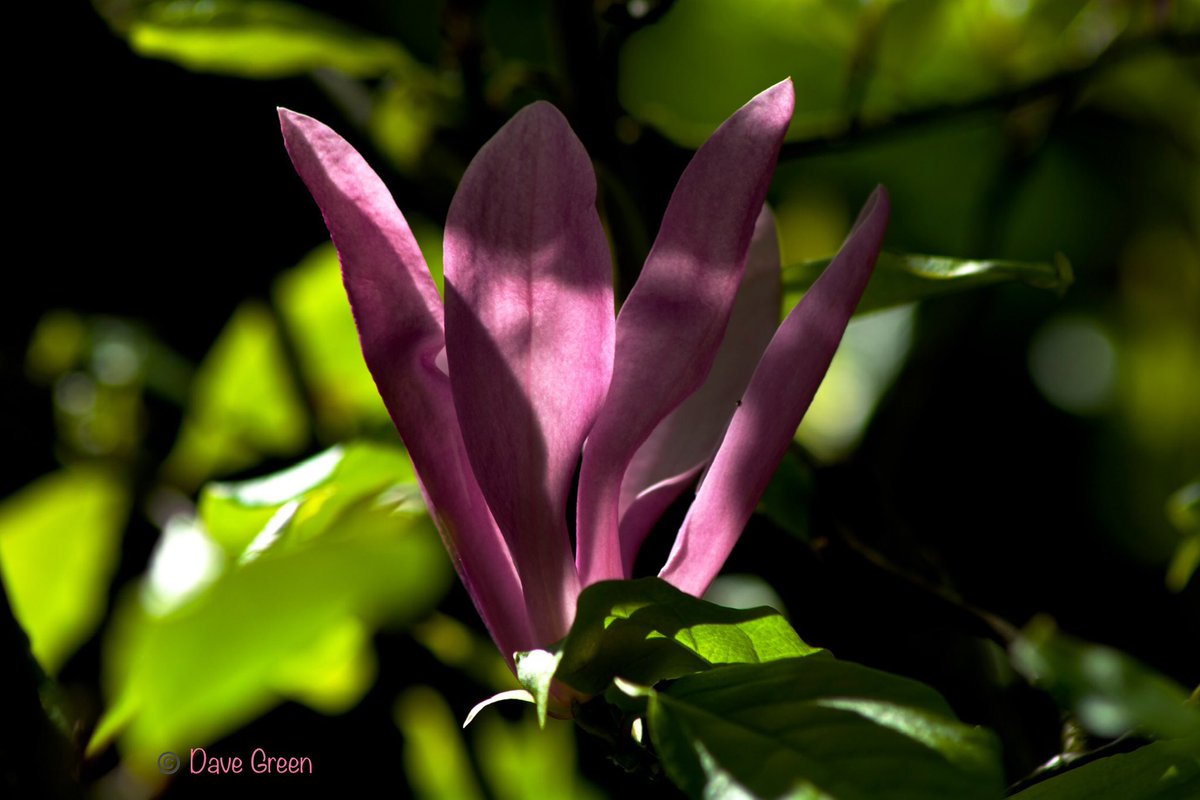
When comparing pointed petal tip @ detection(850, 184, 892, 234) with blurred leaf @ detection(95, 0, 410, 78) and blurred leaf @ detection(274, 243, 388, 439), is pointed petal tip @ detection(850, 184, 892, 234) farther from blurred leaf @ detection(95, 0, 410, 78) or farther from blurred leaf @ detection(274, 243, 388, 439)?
blurred leaf @ detection(274, 243, 388, 439)

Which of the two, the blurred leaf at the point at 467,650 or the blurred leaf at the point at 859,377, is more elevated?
the blurred leaf at the point at 859,377

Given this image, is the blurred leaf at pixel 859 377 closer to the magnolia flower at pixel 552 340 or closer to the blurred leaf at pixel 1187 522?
the blurred leaf at pixel 1187 522

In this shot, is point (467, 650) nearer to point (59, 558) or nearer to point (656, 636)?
point (59, 558)

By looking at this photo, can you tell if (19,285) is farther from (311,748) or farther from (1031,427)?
(1031,427)

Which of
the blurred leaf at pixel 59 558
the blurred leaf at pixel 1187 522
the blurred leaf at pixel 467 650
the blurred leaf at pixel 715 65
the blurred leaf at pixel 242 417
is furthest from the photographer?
the blurred leaf at pixel 715 65

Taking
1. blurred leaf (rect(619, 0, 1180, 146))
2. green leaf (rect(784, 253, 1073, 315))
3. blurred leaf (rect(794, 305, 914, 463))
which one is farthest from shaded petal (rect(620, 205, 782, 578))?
blurred leaf (rect(794, 305, 914, 463))

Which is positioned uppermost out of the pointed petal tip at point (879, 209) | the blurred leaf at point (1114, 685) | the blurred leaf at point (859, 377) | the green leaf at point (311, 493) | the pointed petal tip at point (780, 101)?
the pointed petal tip at point (780, 101)

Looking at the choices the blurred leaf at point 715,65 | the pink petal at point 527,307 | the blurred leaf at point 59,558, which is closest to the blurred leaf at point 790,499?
the pink petal at point 527,307
